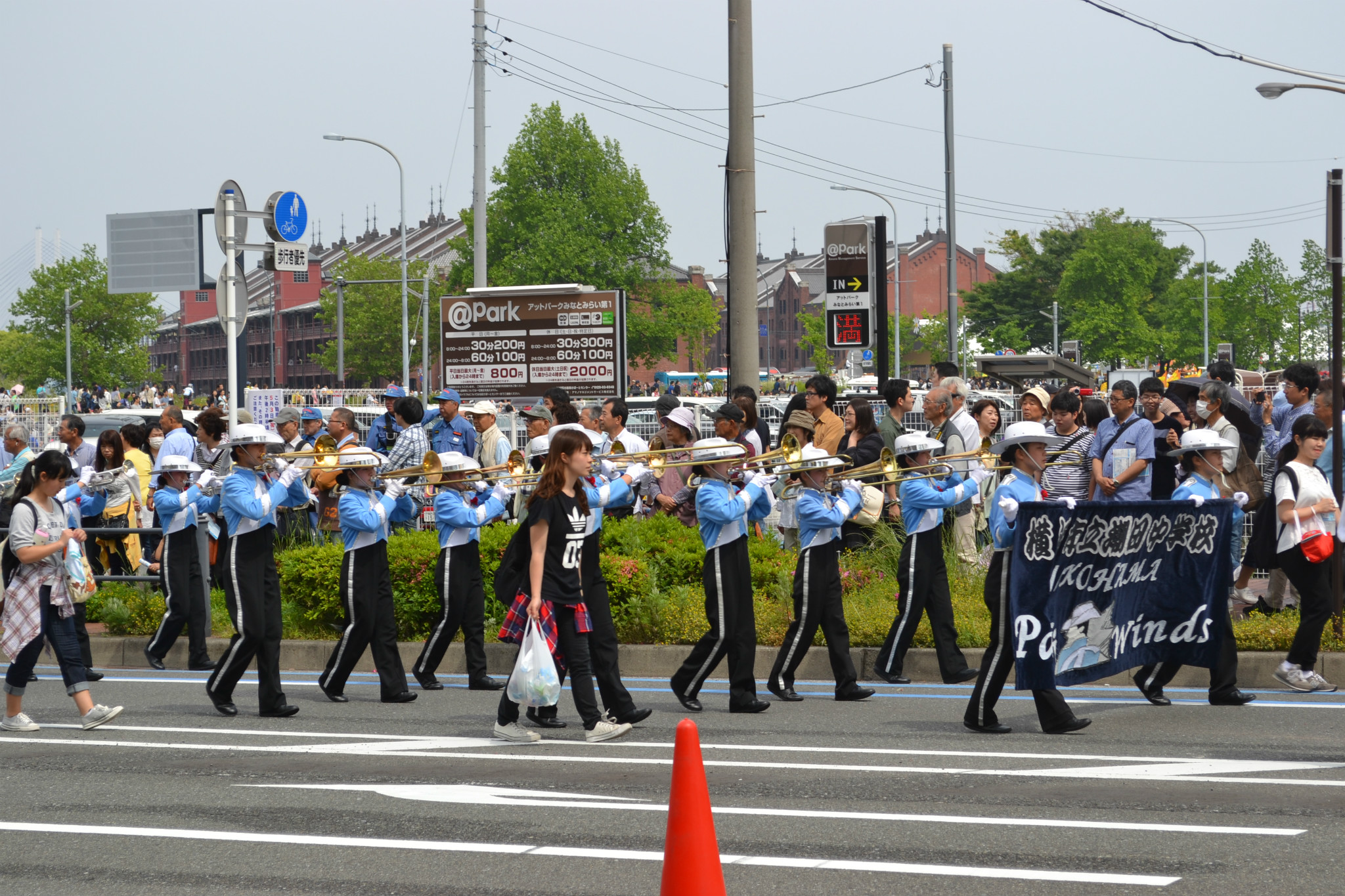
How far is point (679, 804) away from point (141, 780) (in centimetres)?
393

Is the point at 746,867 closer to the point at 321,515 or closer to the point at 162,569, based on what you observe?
the point at 162,569

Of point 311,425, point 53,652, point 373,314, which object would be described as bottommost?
point 53,652

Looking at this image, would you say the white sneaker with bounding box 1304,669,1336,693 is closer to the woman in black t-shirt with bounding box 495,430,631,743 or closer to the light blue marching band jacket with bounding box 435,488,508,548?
the woman in black t-shirt with bounding box 495,430,631,743

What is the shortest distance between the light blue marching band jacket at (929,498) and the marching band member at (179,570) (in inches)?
207

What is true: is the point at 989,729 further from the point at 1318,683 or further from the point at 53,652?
the point at 53,652

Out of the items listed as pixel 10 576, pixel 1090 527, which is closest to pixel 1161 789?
pixel 1090 527

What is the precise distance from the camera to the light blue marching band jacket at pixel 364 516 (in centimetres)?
968

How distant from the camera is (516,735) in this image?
8.50 meters

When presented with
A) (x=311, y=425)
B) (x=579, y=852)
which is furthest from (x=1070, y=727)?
(x=311, y=425)

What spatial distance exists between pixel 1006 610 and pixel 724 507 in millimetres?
1803

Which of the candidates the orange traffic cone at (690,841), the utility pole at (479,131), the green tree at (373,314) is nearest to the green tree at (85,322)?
the green tree at (373,314)

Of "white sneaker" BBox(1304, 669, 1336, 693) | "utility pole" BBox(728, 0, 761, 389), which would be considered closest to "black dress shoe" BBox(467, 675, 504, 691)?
"utility pole" BBox(728, 0, 761, 389)

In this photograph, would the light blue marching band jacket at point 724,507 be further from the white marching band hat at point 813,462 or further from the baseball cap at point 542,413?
the baseball cap at point 542,413

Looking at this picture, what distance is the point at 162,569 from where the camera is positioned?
1210cm
